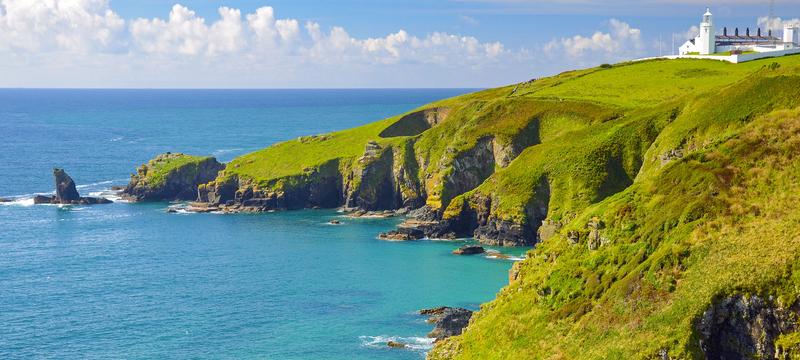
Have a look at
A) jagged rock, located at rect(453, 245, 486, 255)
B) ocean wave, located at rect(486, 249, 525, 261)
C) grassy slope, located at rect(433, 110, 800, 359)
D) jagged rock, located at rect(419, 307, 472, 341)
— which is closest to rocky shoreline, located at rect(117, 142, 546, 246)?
jagged rock, located at rect(453, 245, 486, 255)

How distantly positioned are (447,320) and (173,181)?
113362 mm

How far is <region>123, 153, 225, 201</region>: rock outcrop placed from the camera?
192625mm

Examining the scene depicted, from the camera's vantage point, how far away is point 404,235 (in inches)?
5714

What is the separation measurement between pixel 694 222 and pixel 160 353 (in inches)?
1941

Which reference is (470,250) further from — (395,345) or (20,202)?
(20,202)

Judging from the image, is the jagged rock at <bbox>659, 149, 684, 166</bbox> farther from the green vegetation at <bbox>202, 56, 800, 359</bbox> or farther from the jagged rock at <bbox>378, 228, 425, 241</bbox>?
the jagged rock at <bbox>378, 228, 425, 241</bbox>

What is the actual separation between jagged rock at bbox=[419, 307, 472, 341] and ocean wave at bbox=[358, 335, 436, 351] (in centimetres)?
113

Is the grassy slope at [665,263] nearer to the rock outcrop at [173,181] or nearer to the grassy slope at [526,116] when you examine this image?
the grassy slope at [526,116]

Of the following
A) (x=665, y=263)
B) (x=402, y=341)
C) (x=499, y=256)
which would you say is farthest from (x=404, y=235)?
(x=665, y=263)

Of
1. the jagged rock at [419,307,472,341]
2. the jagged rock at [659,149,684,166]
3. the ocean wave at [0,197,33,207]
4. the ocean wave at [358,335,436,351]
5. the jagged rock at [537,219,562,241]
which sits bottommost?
the ocean wave at [358,335,436,351]

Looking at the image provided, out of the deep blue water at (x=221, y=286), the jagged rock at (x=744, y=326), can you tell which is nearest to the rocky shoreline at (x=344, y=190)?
the deep blue water at (x=221, y=286)

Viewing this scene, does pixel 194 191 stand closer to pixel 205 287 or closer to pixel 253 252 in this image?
pixel 253 252

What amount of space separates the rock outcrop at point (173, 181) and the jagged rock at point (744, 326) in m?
144

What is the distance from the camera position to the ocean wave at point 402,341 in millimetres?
89081
